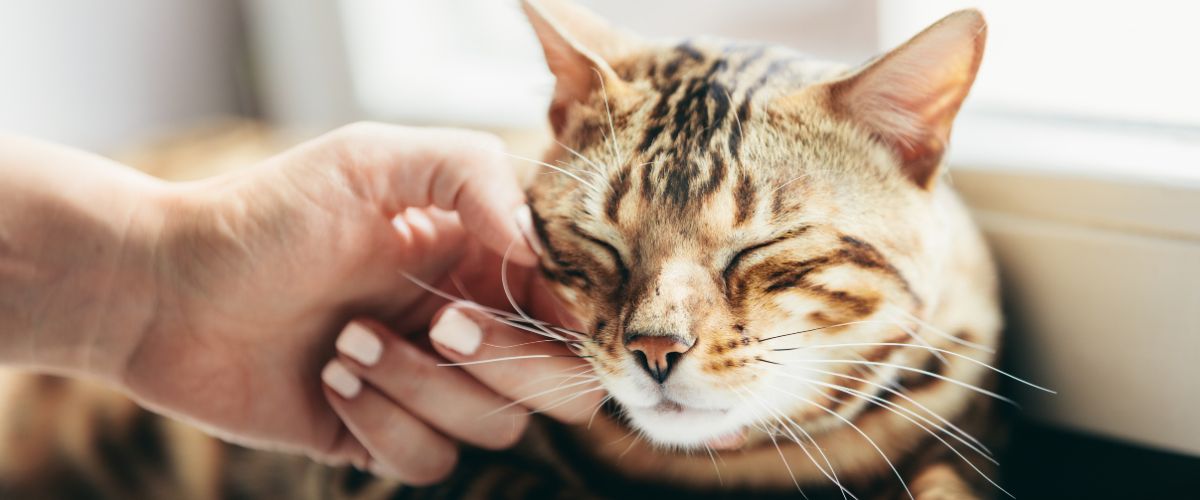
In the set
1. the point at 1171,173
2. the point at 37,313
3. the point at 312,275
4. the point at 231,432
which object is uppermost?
the point at 1171,173

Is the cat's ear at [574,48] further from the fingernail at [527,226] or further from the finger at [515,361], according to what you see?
the finger at [515,361]

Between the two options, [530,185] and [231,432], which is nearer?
[530,185]

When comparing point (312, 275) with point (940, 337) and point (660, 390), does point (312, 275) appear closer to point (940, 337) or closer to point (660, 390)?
point (660, 390)

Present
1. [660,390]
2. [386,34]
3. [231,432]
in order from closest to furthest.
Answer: [660,390] → [231,432] → [386,34]

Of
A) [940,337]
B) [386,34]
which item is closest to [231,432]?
[940,337]

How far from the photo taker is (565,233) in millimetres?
833

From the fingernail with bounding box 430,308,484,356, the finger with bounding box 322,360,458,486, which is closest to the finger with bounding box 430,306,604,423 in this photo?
the fingernail with bounding box 430,308,484,356

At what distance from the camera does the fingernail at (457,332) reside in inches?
34.8

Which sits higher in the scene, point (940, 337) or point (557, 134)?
point (557, 134)

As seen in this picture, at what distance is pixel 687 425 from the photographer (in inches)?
31.4

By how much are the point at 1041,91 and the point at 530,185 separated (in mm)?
661

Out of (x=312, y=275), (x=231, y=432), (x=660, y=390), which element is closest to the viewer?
(x=660, y=390)

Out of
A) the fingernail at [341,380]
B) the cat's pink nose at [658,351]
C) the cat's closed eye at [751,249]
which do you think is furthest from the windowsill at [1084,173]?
the fingernail at [341,380]

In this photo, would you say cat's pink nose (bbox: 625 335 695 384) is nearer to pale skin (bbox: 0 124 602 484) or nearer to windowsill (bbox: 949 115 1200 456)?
pale skin (bbox: 0 124 602 484)
